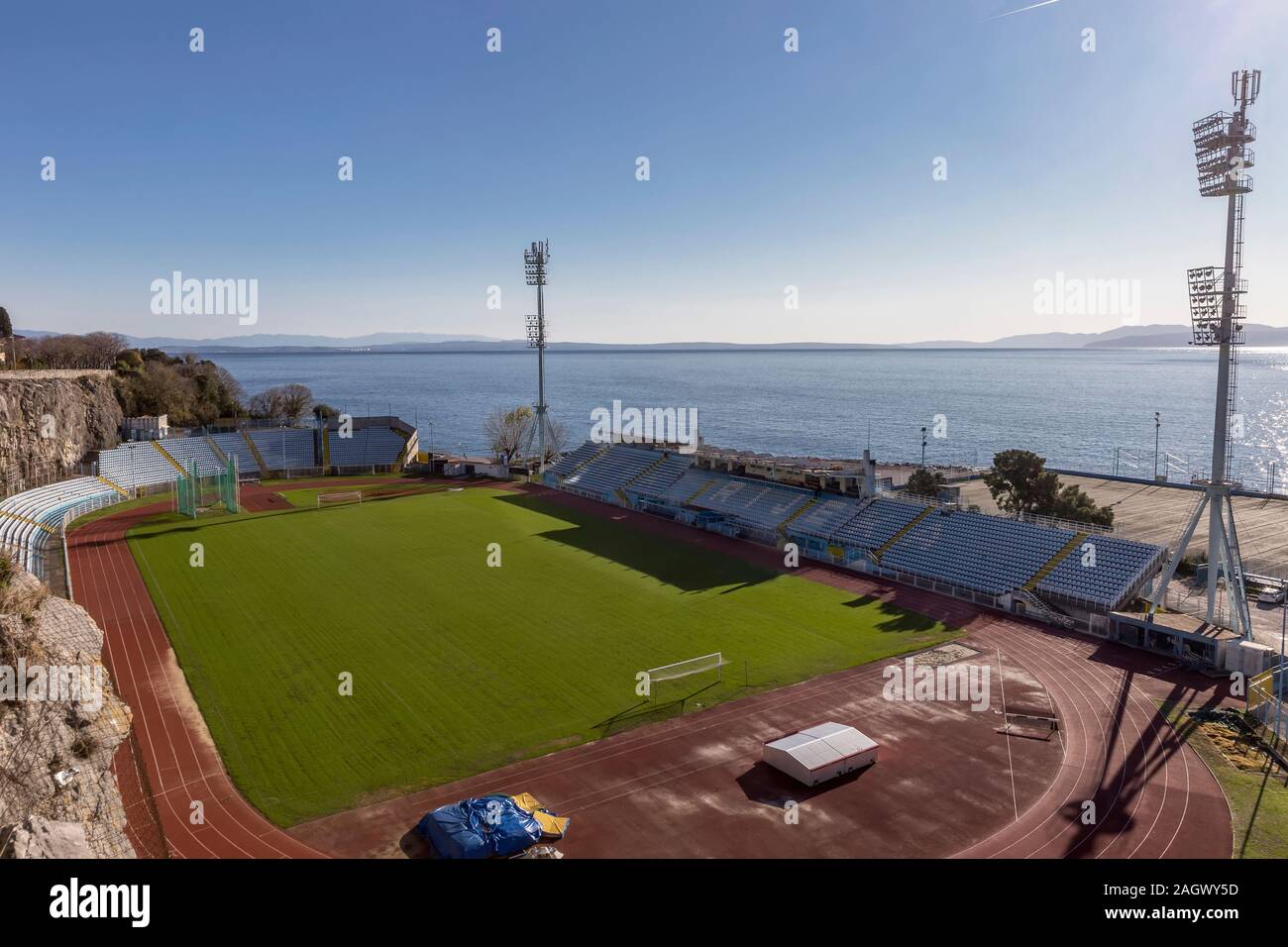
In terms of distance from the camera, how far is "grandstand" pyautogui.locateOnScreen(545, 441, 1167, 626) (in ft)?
131

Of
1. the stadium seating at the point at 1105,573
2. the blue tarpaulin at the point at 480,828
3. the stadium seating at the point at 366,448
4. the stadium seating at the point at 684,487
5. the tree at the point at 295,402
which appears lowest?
the blue tarpaulin at the point at 480,828

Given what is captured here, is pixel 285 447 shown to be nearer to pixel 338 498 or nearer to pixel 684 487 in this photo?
pixel 338 498

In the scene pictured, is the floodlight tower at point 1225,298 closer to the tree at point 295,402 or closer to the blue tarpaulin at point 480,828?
the blue tarpaulin at point 480,828

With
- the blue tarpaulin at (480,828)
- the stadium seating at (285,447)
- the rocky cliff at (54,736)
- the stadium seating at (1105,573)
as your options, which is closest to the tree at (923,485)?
the stadium seating at (1105,573)

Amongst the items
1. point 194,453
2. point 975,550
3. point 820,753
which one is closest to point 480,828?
point 820,753

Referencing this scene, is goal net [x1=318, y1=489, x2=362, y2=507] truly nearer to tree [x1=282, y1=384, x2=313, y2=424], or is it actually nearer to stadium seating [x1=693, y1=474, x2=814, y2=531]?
stadium seating [x1=693, y1=474, x2=814, y2=531]

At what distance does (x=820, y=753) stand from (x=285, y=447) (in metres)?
74.8

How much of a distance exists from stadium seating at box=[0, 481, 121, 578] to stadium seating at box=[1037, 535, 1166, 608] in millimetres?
51493

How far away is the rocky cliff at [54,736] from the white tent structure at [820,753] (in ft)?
56.1

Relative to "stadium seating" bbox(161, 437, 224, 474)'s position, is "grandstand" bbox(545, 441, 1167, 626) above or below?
below

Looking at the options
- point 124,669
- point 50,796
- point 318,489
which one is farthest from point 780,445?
point 50,796

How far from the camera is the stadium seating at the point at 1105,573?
38.7 meters

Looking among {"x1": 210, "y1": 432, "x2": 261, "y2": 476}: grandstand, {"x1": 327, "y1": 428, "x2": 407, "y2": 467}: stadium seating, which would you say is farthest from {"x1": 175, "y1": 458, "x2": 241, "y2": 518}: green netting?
{"x1": 327, "y1": 428, "x2": 407, "y2": 467}: stadium seating
